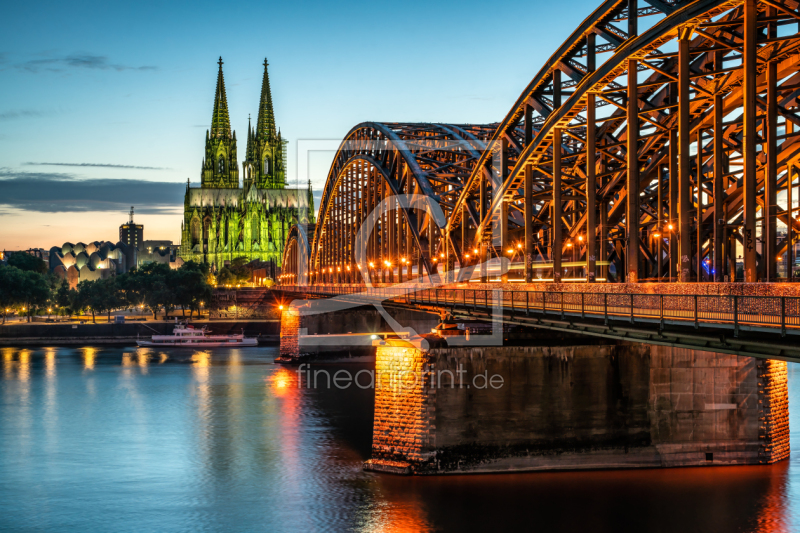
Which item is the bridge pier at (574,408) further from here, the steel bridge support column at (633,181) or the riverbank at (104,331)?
the riverbank at (104,331)

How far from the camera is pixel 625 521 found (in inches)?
1200

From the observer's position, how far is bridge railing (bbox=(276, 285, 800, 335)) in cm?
1981

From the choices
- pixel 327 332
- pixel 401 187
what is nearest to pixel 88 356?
pixel 327 332

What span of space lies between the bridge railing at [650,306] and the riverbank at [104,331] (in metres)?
89.7

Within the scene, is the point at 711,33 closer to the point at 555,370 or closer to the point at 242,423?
the point at 555,370

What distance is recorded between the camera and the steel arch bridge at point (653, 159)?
28.8 m

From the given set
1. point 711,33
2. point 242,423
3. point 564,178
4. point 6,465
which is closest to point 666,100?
point 711,33

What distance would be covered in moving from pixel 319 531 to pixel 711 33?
22.3 meters

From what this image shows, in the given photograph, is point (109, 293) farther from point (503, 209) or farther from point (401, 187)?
point (503, 209)

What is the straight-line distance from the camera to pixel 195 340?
120812 mm

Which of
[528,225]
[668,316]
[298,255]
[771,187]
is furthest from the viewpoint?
[298,255]

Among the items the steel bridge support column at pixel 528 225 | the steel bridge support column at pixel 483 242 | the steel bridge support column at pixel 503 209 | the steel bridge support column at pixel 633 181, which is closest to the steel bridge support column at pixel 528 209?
the steel bridge support column at pixel 528 225

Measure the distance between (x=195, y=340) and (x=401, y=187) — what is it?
5465cm

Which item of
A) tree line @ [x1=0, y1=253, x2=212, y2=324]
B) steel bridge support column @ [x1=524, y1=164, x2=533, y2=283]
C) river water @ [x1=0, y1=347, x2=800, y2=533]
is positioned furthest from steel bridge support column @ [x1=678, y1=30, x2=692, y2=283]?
tree line @ [x1=0, y1=253, x2=212, y2=324]
